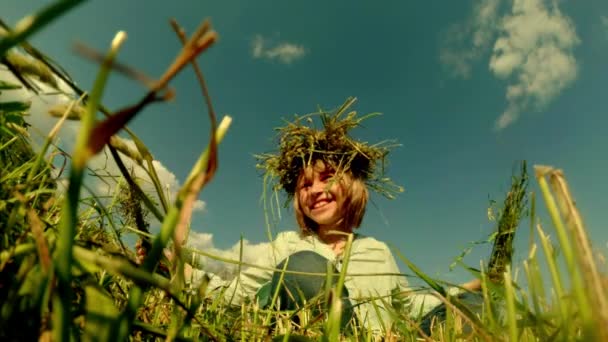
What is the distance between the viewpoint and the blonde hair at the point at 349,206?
3617 mm

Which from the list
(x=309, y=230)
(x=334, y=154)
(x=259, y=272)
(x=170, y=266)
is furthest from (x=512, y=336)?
(x=309, y=230)

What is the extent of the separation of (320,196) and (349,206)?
0.97ft

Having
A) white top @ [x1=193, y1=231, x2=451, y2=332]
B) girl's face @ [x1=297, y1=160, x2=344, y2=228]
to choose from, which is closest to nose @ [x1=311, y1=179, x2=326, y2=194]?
girl's face @ [x1=297, y1=160, x2=344, y2=228]

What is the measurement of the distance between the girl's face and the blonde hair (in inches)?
2.0

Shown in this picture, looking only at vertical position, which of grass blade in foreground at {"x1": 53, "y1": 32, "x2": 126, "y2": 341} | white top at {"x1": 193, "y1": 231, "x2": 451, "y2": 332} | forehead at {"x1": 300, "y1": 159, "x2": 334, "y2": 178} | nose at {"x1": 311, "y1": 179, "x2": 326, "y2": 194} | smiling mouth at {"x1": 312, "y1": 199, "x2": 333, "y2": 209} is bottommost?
grass blade in foreground at {"x1": 53, "y1": 32, "x2": 126, "y2": 341}

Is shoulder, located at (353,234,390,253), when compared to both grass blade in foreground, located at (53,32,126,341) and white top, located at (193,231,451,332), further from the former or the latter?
grass blade in foreground, located at (53,32,126,341)

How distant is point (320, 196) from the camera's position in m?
3.56

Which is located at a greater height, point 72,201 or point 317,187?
point 317,187

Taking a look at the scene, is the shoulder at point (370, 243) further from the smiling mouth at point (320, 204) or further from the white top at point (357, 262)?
the smiling mouth at point (320, 204)

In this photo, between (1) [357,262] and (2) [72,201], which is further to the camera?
(1) [357,262]

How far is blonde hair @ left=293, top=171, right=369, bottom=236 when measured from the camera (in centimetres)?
362

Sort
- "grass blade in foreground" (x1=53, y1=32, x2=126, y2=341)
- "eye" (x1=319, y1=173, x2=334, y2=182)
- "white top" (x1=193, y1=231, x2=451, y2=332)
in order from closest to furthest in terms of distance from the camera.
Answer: "grass blade in foreground" (x1=53, y1=32, x2=126, y2=341) < "white top" (x1=193, y1=231, x2=451, y2=332) < "eye" (x1=319, y1=173, x2=334, y2=182)

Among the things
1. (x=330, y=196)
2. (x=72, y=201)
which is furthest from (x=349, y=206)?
(x=72, y=201)

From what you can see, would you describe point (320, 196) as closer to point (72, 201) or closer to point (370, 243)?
point (370, 243)
